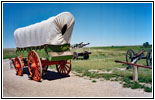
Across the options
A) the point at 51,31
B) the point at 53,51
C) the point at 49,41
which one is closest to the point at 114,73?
the point at 53,51

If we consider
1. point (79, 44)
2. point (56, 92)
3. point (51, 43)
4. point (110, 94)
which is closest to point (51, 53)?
point (51, 43)

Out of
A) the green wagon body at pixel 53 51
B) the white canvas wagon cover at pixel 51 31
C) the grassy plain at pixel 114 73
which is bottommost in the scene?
the grassy plain at pixel 114 73

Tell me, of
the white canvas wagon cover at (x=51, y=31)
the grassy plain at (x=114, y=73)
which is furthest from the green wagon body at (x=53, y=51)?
the grassy plain at (x=114, y=73)

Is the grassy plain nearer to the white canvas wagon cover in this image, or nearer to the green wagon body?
the green wagon body

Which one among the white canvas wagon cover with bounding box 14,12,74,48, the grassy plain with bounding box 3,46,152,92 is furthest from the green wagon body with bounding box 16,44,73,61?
the grassy plain with bounding box 3,46,152,92

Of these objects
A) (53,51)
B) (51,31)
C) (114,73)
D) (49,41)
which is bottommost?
(114,73)

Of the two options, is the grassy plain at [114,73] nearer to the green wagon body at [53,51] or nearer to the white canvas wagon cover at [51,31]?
the green wagon body at [53,51]

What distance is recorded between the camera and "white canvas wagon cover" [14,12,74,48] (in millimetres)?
7891

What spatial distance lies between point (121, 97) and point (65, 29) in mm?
5157

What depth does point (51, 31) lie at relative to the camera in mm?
7875

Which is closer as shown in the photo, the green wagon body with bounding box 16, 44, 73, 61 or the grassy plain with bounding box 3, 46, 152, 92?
the grassy plain with bounding box 3, 46, 152, 92

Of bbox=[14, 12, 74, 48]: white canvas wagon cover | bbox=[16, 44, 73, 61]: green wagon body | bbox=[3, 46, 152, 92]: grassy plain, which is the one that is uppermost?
bbox=[14, 12, 74, 48]: white canvas wagon cover

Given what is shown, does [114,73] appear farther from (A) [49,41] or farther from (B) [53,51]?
(A) [49,41]

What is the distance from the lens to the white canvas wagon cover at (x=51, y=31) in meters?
7.89
